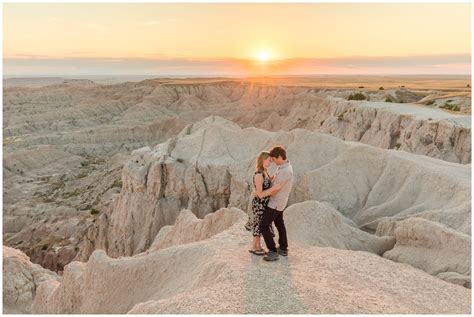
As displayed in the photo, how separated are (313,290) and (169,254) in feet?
15.2

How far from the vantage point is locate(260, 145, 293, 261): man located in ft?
28.0

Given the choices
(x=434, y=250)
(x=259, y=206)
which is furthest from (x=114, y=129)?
(x=259, y=206)

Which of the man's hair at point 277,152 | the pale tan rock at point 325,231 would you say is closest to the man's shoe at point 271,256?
the man's hair at point 277,152

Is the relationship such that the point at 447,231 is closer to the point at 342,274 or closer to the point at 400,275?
the point at 400,275

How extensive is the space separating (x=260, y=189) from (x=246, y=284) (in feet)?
5.50

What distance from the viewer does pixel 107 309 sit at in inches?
469

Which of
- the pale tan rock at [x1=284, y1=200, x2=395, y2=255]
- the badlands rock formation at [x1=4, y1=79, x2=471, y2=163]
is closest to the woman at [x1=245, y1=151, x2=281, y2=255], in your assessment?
the pale tan rock at [x1=284, y1=200, x2=395, y2=255]

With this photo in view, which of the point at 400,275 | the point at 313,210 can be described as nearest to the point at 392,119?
the point at 313,210

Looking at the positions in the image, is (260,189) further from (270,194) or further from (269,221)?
(269,221)

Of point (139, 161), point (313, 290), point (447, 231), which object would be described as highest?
point (313, 290)

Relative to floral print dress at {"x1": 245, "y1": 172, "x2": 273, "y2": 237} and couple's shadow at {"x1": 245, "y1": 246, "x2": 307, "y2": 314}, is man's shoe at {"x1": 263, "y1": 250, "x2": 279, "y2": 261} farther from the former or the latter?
floral print dress at {"x1": 245, "y1": 172, "x2": 273, "y2": 237}

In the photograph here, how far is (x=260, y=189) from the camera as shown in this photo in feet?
28.3

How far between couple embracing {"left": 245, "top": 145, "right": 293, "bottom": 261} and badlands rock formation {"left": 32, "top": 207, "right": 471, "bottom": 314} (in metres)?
0.38

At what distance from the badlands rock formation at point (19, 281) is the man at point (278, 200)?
11514 millimetres
